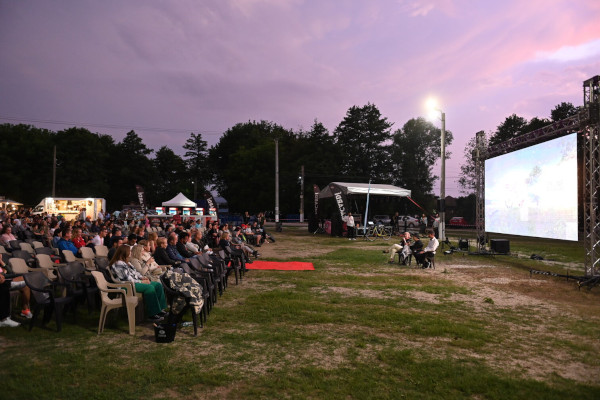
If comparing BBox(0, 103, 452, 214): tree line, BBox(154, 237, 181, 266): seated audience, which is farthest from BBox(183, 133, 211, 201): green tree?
BBox(154, 237, 181, 266): seated audience

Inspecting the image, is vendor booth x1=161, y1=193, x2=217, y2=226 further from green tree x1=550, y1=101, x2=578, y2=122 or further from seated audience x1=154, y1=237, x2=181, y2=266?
green tree x1=550, y1=101, x2=578, y2=122

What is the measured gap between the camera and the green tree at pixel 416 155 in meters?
53.0

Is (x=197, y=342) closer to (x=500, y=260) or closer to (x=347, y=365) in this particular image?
(x=347, y=365)

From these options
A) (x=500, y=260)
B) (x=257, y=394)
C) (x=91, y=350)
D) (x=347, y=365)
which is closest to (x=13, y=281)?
(x=91, y=350)

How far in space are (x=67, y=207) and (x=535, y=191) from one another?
102 ft

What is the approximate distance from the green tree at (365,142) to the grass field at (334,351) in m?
45.0

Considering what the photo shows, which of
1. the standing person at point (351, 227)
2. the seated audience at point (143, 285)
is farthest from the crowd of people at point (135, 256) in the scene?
the standing person at point (351, 227)

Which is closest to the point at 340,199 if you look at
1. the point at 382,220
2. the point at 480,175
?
the point at 480,175

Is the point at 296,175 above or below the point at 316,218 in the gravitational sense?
above

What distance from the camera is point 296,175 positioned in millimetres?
47281

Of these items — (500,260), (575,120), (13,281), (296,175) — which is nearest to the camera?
(13,281)

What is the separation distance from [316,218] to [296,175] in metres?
20.2

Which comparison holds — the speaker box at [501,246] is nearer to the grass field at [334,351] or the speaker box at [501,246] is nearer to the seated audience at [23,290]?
the grass field at [334,351]

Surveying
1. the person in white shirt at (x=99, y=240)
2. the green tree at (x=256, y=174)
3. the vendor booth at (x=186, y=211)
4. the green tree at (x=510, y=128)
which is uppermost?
the green tree at (x=510, y=128)
